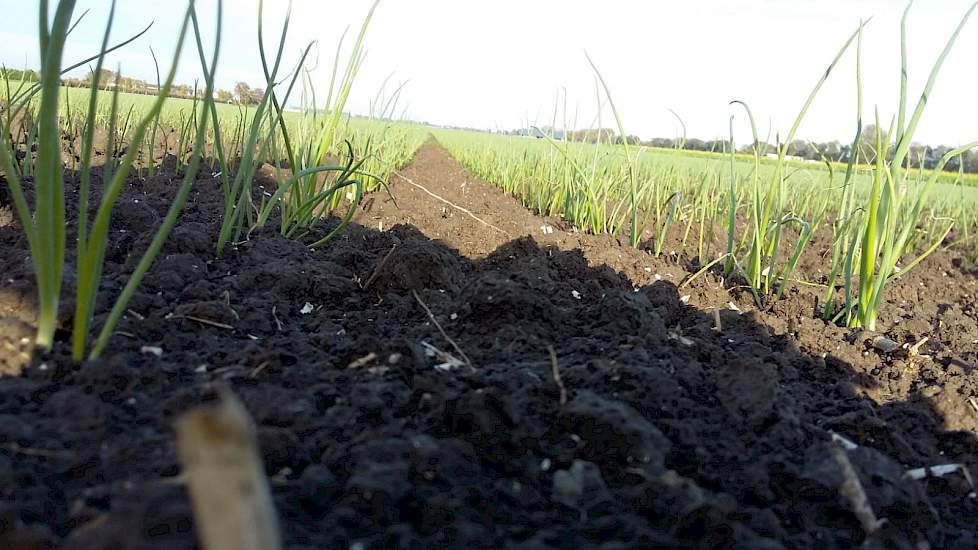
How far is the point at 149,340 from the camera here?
3.29 feet

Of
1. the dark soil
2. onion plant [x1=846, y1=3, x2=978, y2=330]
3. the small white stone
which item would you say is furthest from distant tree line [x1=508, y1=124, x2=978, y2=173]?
the small white stone

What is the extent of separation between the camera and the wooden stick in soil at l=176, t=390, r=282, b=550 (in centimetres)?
27

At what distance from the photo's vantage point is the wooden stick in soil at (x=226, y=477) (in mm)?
272

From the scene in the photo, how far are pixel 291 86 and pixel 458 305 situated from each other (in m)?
0.83

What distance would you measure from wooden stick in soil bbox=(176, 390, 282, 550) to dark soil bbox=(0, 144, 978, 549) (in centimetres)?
27

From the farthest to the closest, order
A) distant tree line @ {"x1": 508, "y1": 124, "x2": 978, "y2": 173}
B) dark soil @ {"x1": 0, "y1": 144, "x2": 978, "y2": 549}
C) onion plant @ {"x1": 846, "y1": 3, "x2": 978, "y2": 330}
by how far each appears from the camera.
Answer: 1. distant tree line @ {"x1": 508, "y1": 124, "x2": 978, "y2": 173}
2. onion plant @ {"x1": 846, "y1": 3, "x2": 978, "y2": 330}
3. dark soil @ {"x1": 0, "y1": 144, "x2": 978, "y2": 549}

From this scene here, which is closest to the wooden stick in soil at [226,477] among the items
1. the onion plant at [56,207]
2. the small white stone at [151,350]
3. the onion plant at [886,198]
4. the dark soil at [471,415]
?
the dark soil at [471,415]

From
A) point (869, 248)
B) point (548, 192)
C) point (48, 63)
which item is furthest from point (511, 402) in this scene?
point (548, 192)

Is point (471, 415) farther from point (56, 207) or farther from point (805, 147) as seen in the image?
point (805, 147)

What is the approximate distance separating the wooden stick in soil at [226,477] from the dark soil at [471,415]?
0.27m

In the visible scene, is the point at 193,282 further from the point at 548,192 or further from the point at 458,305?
the point at 548,192

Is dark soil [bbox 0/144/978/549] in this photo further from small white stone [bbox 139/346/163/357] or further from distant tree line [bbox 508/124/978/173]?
A: distant tree line [bbox 508/124/978/173]

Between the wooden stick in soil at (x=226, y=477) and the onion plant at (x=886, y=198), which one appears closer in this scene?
the wooden stick in soil at (x=226, y=477)

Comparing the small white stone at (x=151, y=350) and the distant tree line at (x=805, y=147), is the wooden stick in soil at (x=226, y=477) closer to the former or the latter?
the small white stone at (x=151, y=350)
